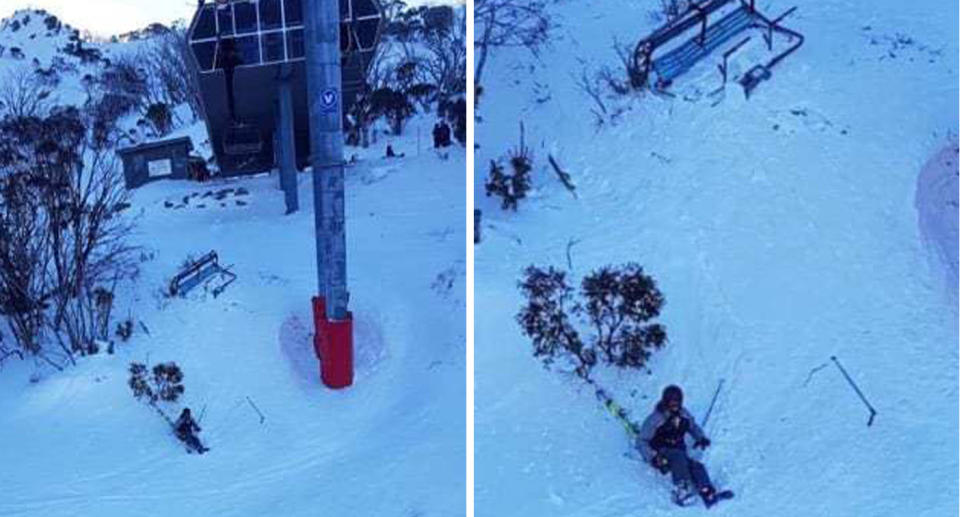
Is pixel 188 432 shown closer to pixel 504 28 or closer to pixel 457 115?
pixel 504 28

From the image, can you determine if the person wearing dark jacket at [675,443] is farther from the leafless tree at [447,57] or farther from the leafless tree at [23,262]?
the leafless tree at [447,57]

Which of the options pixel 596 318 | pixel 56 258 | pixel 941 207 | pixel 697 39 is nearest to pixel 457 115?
pixel 697 39

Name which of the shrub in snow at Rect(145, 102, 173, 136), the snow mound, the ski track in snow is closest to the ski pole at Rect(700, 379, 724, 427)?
the ski track in snow

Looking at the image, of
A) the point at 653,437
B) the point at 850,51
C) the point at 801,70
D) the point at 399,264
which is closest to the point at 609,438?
the point at 653,437

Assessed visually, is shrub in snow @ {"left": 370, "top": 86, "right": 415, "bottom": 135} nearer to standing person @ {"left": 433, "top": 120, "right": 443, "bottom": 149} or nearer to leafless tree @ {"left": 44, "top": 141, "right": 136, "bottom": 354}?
standing person @ {"left": 433, "top": 120, "right": 443, "bottom": 149}

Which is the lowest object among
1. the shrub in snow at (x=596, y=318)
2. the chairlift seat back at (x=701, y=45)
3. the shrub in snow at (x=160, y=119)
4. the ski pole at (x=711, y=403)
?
the ski pole at (x=711, y=403)

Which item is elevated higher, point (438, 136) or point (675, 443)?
point (438, 136)

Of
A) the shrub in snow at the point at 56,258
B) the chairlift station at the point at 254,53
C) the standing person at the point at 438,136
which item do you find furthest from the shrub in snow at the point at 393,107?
the shrub in snow at the point at 56,258
